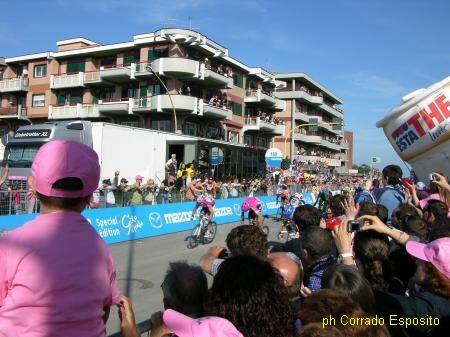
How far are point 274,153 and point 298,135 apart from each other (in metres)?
41.6

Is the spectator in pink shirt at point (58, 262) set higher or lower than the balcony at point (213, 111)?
lower

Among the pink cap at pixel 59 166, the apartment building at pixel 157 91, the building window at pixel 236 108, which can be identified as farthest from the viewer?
the building window at pixel 236 108

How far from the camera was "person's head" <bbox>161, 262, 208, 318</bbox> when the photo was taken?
8.50 feet

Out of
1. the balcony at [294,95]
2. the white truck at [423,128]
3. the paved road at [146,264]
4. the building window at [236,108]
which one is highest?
the balcony at [294,95]

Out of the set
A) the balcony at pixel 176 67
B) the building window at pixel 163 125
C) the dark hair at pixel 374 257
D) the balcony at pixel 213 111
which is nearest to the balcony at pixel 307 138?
the balcony at pixel 213 111

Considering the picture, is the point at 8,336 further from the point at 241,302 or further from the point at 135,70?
the point at 135,70

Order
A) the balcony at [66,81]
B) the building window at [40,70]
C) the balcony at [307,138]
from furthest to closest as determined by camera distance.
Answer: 1. the balcony at [307,138]
2. the building window at [40,70]
3. the balcony at [66,81]

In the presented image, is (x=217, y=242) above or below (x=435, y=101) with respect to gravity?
below

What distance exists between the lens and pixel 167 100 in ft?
115

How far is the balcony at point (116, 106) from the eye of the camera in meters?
37.5

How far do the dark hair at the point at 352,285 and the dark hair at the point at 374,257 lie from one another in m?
0.87

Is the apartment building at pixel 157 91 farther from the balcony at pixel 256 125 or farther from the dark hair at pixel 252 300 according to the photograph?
the dark hair at pixel 252 300

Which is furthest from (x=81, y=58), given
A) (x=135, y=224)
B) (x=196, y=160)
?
(x=135, y=224)

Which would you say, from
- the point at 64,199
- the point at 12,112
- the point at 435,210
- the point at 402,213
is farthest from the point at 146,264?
the point at 12,112
